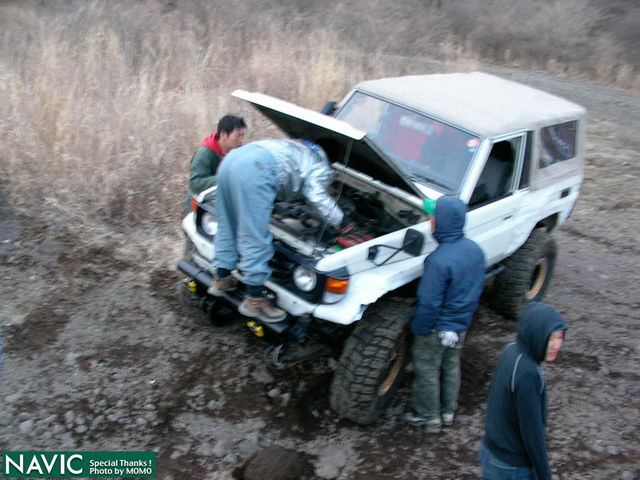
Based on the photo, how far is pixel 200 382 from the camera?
4227mm

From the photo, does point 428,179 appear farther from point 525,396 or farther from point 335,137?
point 525,396

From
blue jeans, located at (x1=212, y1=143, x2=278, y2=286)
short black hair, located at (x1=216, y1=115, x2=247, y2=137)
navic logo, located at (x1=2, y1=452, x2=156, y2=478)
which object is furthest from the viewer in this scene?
short black hair, located at (x1=216, y1=115, x2=247, y2=137)

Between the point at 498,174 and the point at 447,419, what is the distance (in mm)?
2088

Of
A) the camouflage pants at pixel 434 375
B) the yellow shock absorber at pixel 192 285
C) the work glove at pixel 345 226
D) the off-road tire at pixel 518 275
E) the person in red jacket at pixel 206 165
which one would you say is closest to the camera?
the camouflage pants at pixel 434 375

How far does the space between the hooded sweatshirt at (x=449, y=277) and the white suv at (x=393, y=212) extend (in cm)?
A: 18

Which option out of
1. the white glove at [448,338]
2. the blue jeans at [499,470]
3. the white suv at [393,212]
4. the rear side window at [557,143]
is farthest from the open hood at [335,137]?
the blue jeans at [499,470]

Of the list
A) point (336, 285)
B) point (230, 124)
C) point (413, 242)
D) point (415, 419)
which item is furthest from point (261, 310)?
point (230, 124)

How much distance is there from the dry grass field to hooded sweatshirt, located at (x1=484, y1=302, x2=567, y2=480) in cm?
103

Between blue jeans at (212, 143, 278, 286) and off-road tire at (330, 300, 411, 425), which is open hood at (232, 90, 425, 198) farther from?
off-road tire at (330, 300, 411, 425)

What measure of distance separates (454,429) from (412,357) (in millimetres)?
587

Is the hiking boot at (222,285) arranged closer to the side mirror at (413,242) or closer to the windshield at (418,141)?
the side mirror at (413,242)

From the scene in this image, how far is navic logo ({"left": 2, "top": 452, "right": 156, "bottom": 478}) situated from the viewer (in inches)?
132

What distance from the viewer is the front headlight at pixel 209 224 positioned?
429cm

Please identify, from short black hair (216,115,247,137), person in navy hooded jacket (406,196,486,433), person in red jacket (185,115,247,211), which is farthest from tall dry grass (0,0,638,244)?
person in navy hooded jacket (406,196,486,433)
